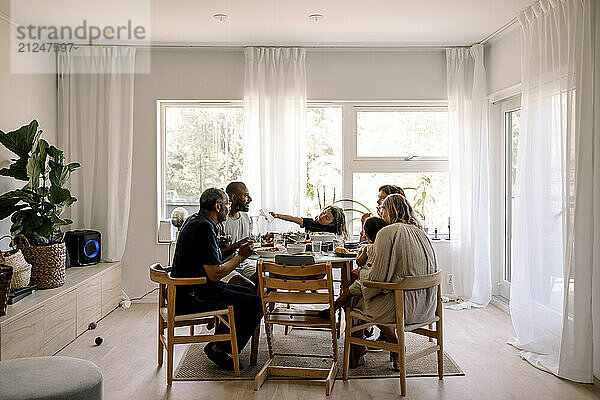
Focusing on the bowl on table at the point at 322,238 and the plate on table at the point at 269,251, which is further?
the bowl on table at the point at 322,238

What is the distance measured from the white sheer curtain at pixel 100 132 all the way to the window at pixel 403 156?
2.50m

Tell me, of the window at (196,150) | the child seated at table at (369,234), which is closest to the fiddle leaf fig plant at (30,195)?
the window at (196,150)

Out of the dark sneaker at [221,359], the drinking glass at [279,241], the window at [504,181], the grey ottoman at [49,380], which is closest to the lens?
the grey ottoman at [49,380]

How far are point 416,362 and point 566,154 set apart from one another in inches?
73.6

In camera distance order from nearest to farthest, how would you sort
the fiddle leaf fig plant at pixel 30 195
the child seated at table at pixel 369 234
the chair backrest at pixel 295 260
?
the chair backrest at pixel 295 260
the child seated at table at pixel 369 234
the fiddle leaf fig plant at pixel 30 195

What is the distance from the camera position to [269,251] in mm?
4551

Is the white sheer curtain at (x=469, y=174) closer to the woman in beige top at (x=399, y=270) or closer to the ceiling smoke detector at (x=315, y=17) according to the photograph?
the ceiling smoke detector at (x=315, y=17)

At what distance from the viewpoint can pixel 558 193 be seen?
4.65 m

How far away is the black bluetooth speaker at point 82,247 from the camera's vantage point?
6134 mm

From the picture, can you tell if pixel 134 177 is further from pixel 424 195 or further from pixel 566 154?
pixel 566 154

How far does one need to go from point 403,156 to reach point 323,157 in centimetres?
92

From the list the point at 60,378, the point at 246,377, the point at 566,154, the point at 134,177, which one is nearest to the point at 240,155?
the point at 134,177

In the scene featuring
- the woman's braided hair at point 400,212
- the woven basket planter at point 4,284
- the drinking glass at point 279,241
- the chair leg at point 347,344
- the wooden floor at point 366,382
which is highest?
the woman's braided hair at point 400,212

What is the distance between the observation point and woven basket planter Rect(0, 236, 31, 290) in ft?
14.3
